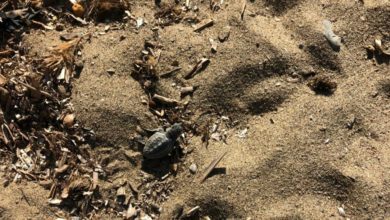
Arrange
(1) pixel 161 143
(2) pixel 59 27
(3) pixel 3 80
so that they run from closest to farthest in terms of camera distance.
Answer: (1) pixel 161 143 < (3) pixel 3 80 < (2) pixel 59 27

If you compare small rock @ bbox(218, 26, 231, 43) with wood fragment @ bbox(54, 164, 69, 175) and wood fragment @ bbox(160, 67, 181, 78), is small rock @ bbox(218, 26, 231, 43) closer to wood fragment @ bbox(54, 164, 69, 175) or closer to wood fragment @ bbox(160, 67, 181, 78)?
wood fragment @ bbox(160, 67, 181, 78)

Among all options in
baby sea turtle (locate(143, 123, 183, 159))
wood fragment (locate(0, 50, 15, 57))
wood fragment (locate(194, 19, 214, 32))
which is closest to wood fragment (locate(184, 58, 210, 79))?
wood fragment (locate(194, 19, 214, 32))

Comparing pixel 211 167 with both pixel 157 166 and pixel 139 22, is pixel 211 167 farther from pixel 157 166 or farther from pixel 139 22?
pixel 139 22

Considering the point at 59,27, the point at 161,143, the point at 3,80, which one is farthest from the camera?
the point at 59,27

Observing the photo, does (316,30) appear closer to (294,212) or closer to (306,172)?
(306,172)

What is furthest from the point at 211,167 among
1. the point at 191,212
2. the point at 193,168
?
the point at 191,212

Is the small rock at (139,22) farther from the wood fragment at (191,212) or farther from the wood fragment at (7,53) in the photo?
the wood fragment at (191,212)

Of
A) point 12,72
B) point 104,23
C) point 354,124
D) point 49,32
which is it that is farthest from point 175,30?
point 354,124
